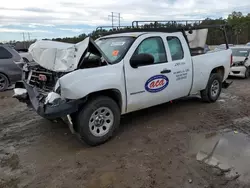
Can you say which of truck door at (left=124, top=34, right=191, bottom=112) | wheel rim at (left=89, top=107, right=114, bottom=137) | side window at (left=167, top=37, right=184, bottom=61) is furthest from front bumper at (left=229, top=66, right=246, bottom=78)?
wheel rim at (left=89, top=107, right=114, bottom=137)

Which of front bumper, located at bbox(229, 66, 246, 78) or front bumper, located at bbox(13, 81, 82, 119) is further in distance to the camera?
front bumper, located at bbox(229, 66, 246, 78)

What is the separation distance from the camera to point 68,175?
3.50m

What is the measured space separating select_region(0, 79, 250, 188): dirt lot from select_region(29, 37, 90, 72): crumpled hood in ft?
4.50

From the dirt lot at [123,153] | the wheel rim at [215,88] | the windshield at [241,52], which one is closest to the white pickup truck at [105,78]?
the dirt lot at [123,153]

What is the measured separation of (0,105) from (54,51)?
3.81 meters

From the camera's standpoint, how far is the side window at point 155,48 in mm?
4993

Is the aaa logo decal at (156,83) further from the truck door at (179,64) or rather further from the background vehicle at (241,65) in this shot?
the background vehicle at (241,65)

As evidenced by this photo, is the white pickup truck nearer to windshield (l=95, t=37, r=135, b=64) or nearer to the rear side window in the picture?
windshield (l=95, t=37, r=135, b=64)

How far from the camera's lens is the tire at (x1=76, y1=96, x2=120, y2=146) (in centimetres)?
408

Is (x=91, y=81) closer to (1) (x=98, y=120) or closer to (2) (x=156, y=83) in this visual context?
(1) (x=98, y=120)

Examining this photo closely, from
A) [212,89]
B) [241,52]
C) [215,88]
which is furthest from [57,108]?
[241,52]

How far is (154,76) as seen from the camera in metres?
4.96

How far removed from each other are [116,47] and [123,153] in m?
2.05

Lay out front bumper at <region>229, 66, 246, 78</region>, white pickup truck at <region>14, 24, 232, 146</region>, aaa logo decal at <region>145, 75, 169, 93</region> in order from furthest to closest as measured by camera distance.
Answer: front bumper at <region>229, 66, 246, 78</region>, aaa logo decal at <region>145, 75, 169, 93</region>, white pickup truck at <region>14, 24, 232, 146</region>
